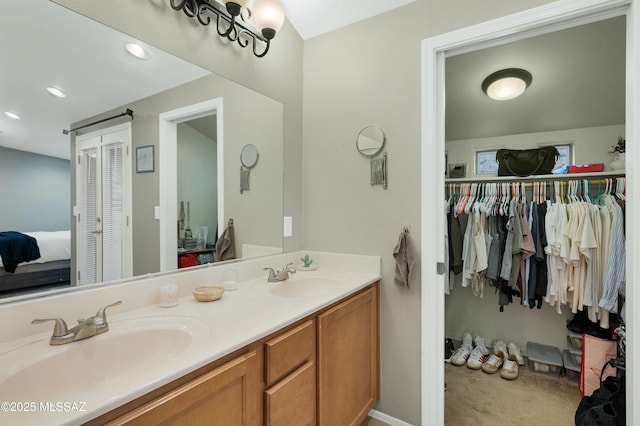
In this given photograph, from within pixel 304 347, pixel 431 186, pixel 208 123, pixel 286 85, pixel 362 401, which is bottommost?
pixel 362 401

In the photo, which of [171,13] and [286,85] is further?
[286,85]

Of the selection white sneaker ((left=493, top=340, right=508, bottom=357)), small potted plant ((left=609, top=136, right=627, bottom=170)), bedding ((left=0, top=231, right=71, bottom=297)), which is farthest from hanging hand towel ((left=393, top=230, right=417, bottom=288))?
small potted plant ((left=609, top=136, right=627, bottom=170))

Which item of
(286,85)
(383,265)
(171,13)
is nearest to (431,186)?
(383,265)

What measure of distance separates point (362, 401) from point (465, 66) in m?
2.53

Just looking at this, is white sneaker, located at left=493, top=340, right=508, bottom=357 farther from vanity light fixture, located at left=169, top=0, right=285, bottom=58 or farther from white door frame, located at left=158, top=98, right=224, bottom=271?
vanity light fixture, located at left=169, top=0, right=285, bottom=58

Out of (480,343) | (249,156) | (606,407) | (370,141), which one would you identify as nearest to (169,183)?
(249,156)

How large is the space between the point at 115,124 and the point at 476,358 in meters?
2.93

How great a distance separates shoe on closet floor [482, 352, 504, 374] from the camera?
2.35 metres

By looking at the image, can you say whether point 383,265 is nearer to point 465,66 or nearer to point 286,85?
point 286,85

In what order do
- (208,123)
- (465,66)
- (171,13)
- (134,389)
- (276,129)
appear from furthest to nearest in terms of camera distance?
(465,66) < (276,129) < (208,123) < (171,13) < (134,389)

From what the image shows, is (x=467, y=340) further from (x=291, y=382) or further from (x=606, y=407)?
(x=291, y=382)

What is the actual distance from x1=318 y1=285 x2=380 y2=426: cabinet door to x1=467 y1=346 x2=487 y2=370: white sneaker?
44.1 inches

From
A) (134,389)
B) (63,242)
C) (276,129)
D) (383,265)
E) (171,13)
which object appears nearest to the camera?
(134,389)

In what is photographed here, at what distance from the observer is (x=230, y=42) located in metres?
1.57
